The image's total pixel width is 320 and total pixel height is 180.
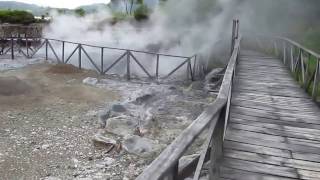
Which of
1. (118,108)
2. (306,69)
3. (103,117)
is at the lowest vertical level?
(103,117)

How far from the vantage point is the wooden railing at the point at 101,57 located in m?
13.8

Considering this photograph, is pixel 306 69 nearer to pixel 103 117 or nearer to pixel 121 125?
pixel 121 125

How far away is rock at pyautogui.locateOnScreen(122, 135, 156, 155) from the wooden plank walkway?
1.72 metres

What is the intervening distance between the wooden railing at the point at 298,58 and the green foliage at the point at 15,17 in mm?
16570

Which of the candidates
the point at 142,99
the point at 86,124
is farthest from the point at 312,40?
the point at 86,124

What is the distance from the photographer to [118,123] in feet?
25.7

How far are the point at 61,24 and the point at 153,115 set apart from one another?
1631cm

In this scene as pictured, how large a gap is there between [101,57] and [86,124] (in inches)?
263

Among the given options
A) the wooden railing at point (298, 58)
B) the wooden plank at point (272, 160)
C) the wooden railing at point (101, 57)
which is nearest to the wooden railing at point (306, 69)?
the wooden railing at point (298, 58)

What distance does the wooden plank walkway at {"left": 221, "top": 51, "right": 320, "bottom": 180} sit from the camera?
336 centimetres

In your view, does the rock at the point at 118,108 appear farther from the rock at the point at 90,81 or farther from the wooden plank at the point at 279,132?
the wooden plank at the point at 279,132

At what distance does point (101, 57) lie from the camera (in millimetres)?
14820

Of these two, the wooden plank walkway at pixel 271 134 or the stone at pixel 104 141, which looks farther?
the stone at pixel 104 141

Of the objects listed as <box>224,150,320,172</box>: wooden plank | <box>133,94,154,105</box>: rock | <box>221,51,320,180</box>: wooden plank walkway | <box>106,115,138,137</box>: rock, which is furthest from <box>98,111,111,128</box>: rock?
<box>224,150,320,172</box>: wooden plank
